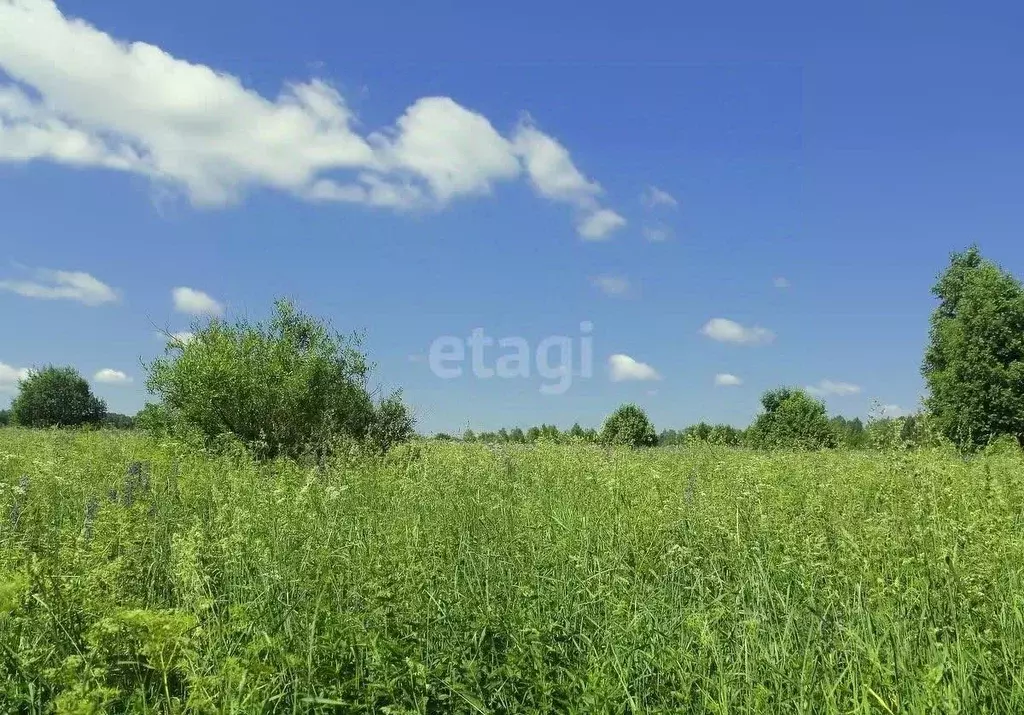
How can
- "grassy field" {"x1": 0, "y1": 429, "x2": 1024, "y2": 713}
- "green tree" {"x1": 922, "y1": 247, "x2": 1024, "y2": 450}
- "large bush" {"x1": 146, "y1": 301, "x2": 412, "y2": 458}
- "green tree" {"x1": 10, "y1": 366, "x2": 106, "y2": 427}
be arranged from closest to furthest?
"grassy field" {"x1": 0, "y1": 429, "x2": 1024, "y2": 713} < "large bush" {"x1": 146, "y1": 301, "x2": 412, "y2": 458} < "green tree" {"x1": 922, "y1": 247, "x2": 1024, "y2": 450} < "green tree" {"x1": 10, "y1": 366, "x2": 106, "y2": 427}

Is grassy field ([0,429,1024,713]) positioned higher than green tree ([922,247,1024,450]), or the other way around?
green tree ([922,247,1024,450])

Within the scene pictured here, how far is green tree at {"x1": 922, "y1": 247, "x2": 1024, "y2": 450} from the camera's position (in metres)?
32.1

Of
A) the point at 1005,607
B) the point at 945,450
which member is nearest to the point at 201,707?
the point at 1005,607

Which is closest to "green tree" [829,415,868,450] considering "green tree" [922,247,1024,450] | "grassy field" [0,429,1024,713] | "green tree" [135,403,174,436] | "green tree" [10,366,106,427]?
"green tree" [922,247,1024,450]

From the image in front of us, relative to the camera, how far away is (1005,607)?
3.84 metres

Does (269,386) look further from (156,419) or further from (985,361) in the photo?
(985,361)

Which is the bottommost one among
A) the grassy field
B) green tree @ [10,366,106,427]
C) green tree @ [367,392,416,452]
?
the grassy field

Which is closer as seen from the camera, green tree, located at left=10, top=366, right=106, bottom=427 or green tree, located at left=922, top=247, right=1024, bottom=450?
green tree, located at left=922, top=247, right=1024, bottom=450

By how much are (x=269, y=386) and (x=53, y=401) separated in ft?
232

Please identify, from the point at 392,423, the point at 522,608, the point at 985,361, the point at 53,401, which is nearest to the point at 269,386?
the point at 392,423

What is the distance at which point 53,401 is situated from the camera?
237 feet

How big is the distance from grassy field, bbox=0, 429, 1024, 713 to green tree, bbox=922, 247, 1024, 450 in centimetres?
2967

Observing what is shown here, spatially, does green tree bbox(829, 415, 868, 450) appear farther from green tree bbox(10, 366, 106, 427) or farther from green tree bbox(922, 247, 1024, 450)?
green tree bbox(10, 366, 106, 427)

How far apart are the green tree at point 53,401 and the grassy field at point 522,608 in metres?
74.8
